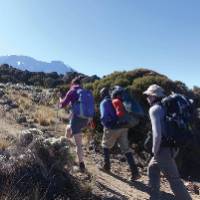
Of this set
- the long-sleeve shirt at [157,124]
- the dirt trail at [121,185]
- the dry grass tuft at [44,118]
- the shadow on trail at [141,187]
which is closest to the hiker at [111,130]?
the shadow on trail at [141,187]

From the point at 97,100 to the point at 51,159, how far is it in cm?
927

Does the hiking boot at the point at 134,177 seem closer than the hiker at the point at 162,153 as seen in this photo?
No

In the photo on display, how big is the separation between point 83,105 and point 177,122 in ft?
10.1

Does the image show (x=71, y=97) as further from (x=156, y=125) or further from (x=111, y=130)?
(x=156, y=125)

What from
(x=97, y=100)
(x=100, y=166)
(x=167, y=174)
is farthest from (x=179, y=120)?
(x=97, y=100)

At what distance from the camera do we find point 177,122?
8.41 metres

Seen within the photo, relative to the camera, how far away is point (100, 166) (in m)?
12.8

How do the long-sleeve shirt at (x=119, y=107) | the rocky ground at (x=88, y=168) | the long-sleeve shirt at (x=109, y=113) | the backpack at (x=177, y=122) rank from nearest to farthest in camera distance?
the backpack at (x=177, y=122) → the rocky ground at (x=88, y=168) → the long-sleeve shirt at (x=119, y=107) → the long-sleeve shirt at (x=109, y=113)

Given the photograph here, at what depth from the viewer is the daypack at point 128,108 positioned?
11078 millimetres

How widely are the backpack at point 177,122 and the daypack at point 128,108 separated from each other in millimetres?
2526

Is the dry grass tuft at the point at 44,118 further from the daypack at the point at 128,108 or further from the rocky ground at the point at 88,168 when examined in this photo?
the daypack at the point at 128,108

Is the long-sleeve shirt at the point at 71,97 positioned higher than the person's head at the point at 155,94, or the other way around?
the person's head at the point at 155,94

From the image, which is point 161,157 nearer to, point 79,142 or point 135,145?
point 79,142

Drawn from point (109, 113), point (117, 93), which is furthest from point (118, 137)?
point (117, 93)
